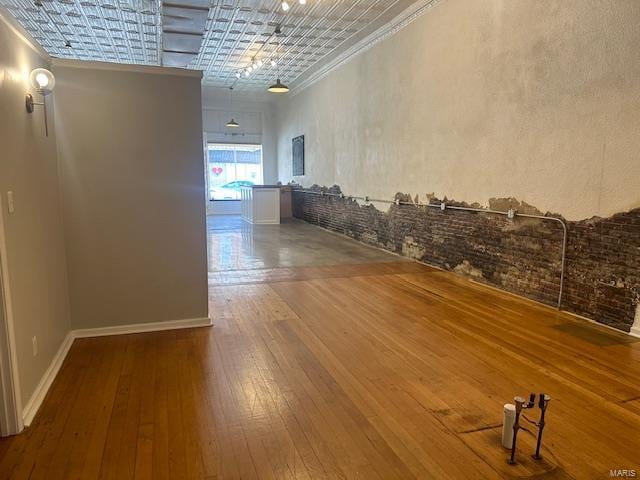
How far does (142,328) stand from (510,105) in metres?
4.31

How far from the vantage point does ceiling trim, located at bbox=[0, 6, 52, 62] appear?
222 centimetres

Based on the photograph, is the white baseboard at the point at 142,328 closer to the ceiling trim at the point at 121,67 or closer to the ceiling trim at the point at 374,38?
the ceiling trim at the point at 121,67

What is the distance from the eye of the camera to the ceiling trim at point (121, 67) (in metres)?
3.27

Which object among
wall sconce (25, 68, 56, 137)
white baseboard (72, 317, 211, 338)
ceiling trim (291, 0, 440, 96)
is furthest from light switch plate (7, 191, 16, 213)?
ceiling trim (291, 0, 440, 96)

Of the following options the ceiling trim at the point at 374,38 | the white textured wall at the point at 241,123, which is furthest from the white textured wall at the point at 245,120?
the ceiling trim at the point at 374,38

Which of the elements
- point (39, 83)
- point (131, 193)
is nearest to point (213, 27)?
point (131, 193)

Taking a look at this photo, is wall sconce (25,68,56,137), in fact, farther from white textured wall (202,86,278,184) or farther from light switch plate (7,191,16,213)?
white textured wall (202,86,278,184)

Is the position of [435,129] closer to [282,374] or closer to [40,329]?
[282,374]

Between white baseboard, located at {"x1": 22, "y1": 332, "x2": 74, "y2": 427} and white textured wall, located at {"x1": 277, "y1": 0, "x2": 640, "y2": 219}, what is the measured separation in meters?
4.38

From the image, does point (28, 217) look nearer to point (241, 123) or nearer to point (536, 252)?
point (536, 252)

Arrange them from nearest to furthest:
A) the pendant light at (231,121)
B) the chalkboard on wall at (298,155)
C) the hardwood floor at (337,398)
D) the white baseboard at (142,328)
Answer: the hardwood floor at (337,398) < the white baseboard at (142,328) < the chalkboard on wall at (298,155) < the pendant light at (231,121)

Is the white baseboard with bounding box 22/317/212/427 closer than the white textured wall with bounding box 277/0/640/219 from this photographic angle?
Yes

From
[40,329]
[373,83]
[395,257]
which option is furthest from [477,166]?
[40,329]

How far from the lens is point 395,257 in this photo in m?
7.14
